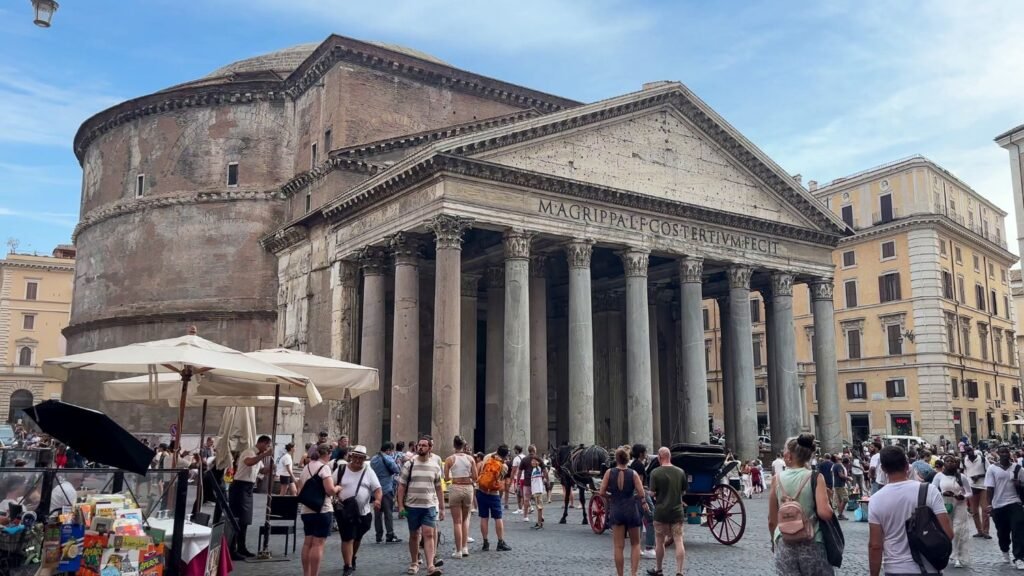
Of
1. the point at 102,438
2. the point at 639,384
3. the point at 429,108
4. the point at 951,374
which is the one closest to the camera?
the point at 102,438

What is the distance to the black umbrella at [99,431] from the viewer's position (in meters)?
5.87

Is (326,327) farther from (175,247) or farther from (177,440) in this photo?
(177,440)

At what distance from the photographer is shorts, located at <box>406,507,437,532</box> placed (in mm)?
8602

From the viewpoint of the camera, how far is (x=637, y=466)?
35.0 ft

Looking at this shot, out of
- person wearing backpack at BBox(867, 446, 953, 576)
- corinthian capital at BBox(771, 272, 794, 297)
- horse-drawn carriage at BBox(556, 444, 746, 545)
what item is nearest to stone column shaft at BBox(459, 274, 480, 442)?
corinthian capital at BBox(771, 272, 794, 297)

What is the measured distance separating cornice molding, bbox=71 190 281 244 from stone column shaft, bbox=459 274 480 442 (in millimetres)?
7831

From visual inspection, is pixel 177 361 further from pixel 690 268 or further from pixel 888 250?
pixel 888 250

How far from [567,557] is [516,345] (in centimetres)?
899

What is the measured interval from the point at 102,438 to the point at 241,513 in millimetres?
4433

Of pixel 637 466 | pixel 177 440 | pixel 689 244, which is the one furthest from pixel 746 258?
pixel 177 440

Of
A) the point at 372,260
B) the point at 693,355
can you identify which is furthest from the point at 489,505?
the point at 693,355

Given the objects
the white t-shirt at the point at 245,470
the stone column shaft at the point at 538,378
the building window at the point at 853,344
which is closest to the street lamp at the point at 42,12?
the white t-shirt at the point at 245,470

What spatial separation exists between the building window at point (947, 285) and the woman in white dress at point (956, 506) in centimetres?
2809

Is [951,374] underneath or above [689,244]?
underneath
